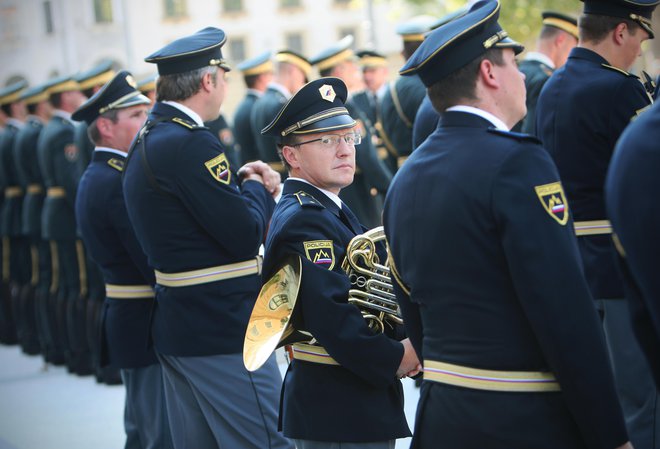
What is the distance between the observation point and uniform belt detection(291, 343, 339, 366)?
356 centimetres

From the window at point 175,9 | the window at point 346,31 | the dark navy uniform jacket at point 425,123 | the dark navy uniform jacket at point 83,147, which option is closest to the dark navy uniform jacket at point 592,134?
the dark navy uniform jacket at point 425,123

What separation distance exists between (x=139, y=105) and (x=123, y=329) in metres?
1.25

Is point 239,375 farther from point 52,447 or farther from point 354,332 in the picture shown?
point 52,447

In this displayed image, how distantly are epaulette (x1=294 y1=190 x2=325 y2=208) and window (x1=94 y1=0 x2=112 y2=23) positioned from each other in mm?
46554

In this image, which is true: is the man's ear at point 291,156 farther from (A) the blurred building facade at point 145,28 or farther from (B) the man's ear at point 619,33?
(A) the blurred building facade at point 145,28

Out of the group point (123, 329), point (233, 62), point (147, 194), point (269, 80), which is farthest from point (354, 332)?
point (233, 62)

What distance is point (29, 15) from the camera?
5053 centimetres

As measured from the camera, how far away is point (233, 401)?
437 centimetres

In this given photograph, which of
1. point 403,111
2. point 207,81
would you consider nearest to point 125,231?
point 207,81

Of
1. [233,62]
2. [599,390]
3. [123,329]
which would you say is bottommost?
[233,62]

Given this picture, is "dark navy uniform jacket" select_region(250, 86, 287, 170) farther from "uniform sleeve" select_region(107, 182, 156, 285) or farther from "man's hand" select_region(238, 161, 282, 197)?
"man's hand" select_region(238, 161, 282, 197)

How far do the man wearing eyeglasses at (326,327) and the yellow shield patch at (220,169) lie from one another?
0.57m

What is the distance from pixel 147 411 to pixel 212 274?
1078mm

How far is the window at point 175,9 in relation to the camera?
49.2m
